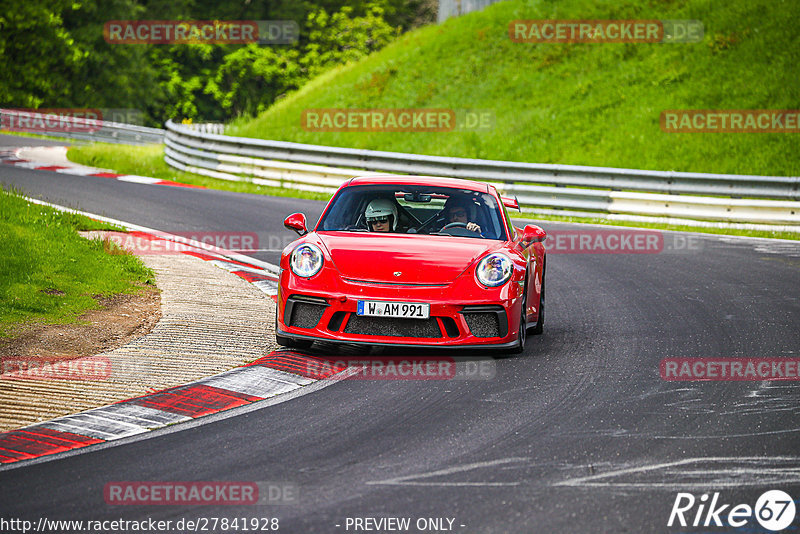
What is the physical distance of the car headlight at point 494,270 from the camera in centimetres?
830

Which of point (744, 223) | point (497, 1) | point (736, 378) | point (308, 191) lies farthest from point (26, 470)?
point (497, 1)

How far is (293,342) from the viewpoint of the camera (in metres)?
→ 8.45

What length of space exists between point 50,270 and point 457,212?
167 inches

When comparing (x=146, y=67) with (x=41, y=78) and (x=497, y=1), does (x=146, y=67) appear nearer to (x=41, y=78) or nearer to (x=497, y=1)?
(x=41, y=78)

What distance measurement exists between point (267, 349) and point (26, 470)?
328cm

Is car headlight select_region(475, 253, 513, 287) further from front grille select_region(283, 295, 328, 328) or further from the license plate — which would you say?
front grille select_region(283, 295, 328, 328)

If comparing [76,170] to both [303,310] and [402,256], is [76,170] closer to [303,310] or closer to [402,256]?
[303,310]

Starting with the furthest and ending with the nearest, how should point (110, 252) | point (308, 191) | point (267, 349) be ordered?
point (308, 191) → point (110, 252) → point (267, 349)

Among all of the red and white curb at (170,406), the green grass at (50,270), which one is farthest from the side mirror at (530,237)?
the green grass at (50,270)

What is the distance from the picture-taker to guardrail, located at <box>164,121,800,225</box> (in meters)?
19.3

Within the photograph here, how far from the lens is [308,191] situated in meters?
23.5

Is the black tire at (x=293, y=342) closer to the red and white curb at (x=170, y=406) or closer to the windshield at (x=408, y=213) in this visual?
the red and white curb at (x=170, y=406)
